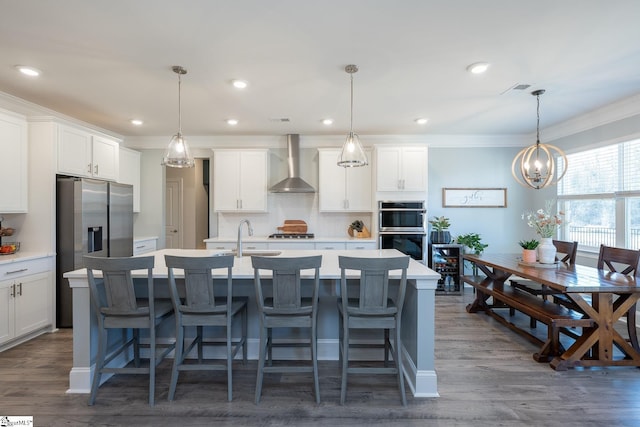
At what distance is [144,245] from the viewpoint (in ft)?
16.0

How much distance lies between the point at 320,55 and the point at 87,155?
3.22m

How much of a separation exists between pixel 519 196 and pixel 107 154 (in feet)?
20.8

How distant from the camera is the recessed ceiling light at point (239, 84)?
312 cm

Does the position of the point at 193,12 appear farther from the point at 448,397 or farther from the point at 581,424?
the point at 581,424

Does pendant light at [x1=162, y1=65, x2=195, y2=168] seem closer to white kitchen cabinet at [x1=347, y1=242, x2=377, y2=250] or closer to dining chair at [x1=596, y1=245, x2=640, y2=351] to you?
white kitchen cabinet at [x1=347, y1=242, x2=377, y2=250]

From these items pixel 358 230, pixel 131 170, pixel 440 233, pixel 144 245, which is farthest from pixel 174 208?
pixel 440 233

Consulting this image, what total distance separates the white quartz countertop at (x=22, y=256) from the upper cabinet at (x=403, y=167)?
165 inches

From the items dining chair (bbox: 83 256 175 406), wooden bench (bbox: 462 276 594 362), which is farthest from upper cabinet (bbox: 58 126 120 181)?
wooden bench (bbox: 462 276 594 362)

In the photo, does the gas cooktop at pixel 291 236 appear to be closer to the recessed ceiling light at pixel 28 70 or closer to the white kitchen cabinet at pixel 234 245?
the white kitchen cabinet at pixel 234 245

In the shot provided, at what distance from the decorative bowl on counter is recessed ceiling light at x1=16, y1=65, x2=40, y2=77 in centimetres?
176

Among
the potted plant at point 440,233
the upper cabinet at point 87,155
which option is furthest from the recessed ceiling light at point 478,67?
the upper cabinet at point 87,155

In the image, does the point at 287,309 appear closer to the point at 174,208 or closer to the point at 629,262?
the point at 629,262

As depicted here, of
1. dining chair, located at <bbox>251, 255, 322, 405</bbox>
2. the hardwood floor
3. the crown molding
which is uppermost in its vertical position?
the crown molding

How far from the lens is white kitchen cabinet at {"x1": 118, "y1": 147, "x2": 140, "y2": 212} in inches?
192
